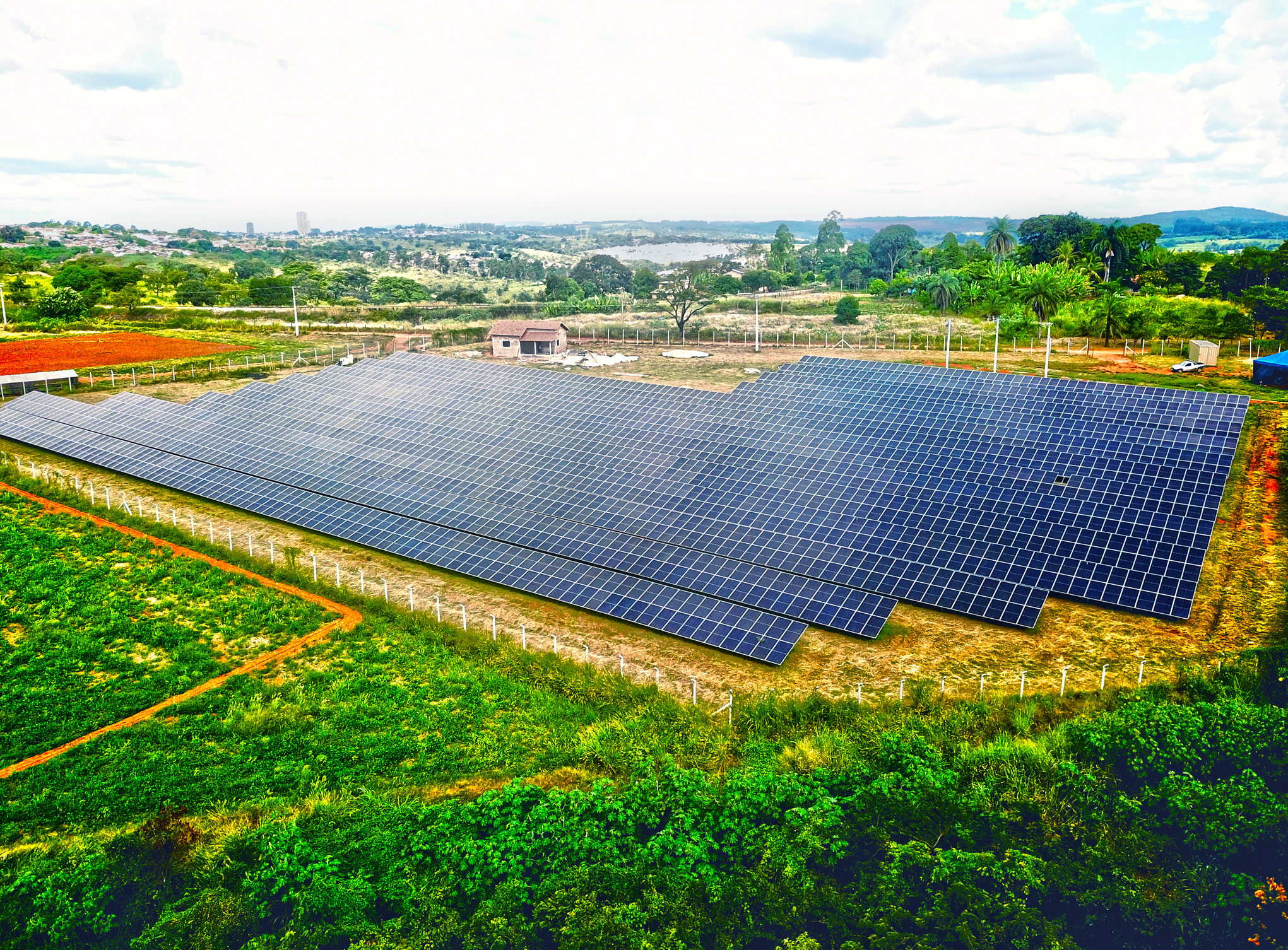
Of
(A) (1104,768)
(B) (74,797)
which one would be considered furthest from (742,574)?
(B) (74,797)

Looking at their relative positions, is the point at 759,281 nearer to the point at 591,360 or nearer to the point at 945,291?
the point at 945,291

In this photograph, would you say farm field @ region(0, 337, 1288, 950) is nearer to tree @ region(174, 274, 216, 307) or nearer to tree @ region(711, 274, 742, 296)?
tree @ region(174, 274, 216, 307)

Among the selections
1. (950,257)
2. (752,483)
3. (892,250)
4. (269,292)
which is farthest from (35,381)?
(892,250)

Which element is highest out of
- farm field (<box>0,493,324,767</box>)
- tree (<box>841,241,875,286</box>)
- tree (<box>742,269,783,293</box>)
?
tree (<box>841,241,875,286</box>)

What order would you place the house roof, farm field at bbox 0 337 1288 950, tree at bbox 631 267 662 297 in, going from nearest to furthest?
farm field at bbox 0 337 1288 950, the house roof, tree at bbox 631 267 662 297

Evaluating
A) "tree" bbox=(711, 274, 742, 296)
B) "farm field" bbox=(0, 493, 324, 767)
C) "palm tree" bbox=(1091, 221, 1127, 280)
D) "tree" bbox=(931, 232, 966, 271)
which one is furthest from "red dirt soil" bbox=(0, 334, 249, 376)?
"palm tree" bbox=(1091, 221, 1127, 280)

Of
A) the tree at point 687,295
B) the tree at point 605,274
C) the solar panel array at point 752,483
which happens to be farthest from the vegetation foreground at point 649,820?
the tree at point 605,274

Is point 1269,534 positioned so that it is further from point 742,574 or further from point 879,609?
point 742,574
